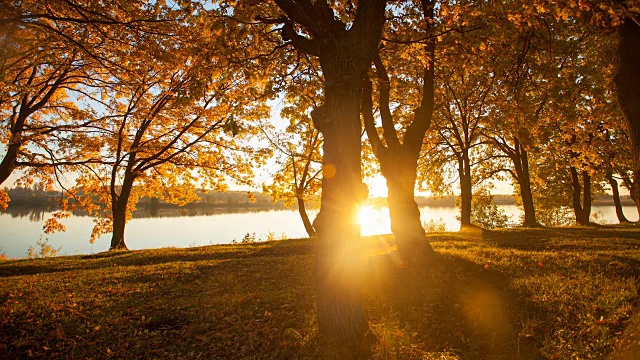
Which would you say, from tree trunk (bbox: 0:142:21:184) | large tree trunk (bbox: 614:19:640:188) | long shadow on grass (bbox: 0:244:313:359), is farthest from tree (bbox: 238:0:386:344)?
tree trunk (bbox: 0:142:21:184)

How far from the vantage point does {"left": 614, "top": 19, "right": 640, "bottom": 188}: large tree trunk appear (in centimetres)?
634

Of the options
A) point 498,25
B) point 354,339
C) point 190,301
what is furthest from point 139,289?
point 498,25

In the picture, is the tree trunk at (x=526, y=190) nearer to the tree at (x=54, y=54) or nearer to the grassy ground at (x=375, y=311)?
the grassy ground at (x=375, y=311)

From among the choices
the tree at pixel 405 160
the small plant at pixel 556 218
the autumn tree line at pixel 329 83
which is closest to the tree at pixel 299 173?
the autumn tree line at pixel 329 83

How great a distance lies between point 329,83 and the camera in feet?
19.0

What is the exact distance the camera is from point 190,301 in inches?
302

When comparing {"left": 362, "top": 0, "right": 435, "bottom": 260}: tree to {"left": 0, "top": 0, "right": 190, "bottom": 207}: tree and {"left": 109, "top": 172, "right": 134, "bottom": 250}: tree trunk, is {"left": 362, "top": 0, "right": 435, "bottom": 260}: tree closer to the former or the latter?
{"left": 0, "top": 0, "right": 190, "bottom": 207}: tree

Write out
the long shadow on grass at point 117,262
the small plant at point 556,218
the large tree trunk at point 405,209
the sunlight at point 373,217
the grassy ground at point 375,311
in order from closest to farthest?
the grassy ground at point 375,311, the large tree trunk at point 405,209, the long shadow on grass at point 117,262, the sunlight at point 373,217, the small plant at point 556,218

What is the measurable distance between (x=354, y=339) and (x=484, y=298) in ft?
10.8

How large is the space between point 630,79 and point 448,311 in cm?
571

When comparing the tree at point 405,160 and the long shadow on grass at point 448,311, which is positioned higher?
the tree at point 405,160

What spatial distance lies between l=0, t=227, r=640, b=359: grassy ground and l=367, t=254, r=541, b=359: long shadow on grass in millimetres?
27

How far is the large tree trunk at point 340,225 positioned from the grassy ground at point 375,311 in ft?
1.58

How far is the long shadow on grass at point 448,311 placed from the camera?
218 inches
